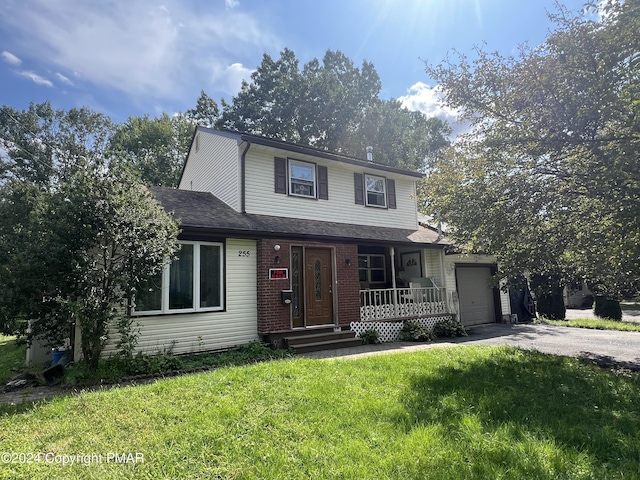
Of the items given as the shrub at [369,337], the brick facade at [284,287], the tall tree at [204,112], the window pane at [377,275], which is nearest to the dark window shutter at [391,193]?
the window pane at [377,275]

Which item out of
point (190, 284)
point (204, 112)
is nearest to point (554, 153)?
point (190, 284)

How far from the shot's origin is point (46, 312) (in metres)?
6.11

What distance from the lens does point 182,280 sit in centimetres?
806

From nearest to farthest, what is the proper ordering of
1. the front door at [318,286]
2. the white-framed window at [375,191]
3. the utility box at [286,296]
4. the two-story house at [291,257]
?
the two-story house at [291,257] < the utility box at [286,296] < the front door at [318,286] < the white-framed window at [375,191]

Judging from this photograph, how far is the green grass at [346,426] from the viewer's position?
3.02 meters

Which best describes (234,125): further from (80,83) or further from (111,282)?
(111,282)

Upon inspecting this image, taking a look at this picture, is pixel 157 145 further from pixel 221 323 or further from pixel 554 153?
pixel 554 153

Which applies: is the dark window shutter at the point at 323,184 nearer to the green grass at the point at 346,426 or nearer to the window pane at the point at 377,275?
the window pane at the point at 377,275

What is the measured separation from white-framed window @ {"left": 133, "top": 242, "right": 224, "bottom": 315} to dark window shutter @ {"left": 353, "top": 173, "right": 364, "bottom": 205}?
5482mm

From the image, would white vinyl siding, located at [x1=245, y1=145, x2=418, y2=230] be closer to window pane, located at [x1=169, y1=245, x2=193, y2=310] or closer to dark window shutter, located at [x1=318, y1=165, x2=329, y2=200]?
dark window shutter, located at [x1=318, y1=165, x2=329, y2=200]

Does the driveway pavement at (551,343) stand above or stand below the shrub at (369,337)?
below

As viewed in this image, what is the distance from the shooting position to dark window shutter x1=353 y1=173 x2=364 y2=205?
12211mm

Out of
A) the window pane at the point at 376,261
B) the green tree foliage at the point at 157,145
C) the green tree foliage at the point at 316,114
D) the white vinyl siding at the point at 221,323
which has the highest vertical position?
the green tree foliage at the point at 316,114

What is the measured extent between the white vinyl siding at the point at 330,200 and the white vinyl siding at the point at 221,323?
1794mm
